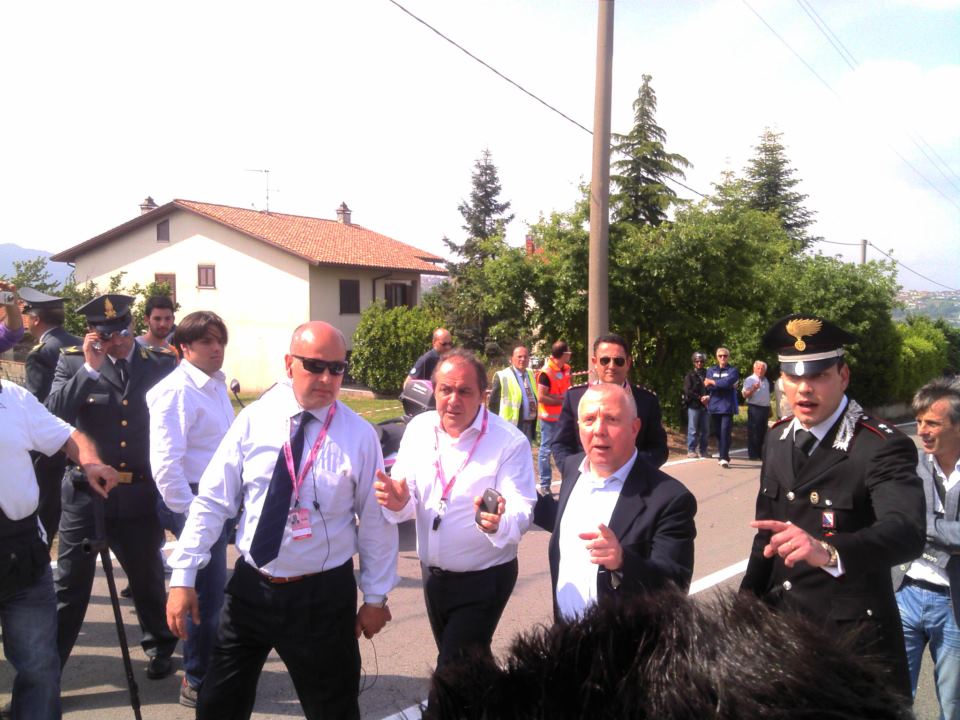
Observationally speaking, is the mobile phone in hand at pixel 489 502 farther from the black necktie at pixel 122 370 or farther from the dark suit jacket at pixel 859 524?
the black necktie at pixel 122 370

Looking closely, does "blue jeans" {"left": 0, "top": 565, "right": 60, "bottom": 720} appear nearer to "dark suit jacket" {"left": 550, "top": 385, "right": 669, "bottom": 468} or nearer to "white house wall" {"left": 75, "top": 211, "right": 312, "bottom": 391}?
"dark suit jacket" {"left": 550, "top": 385, "right": 669, "bottom": 468}

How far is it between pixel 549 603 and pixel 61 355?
390 centimetres

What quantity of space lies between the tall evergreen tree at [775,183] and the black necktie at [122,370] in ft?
159

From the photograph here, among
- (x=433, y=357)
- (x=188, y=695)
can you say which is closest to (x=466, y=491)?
(x=188, y=695)

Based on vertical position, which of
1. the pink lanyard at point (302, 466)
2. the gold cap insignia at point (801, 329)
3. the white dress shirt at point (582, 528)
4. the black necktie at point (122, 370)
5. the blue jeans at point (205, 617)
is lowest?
the blue jeans at point (205, 617)

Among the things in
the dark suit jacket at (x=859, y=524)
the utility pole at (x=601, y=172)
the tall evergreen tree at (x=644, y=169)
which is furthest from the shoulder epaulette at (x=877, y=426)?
the tall evergreen tree at (x=644, y=169)

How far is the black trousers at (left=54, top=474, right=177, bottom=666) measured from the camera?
4.23 meters

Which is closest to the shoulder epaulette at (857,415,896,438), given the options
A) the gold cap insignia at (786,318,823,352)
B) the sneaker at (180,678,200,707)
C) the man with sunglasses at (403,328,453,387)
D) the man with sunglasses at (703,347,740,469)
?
the gold cap insignia at (786,318,823,352)

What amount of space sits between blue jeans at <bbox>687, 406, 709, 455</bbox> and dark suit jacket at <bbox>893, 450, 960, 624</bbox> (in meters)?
10.0

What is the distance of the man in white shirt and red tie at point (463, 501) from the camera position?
3.24 meters

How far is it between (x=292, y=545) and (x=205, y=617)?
1587 mm

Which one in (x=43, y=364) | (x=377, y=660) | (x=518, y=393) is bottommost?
(x=377, y=660)

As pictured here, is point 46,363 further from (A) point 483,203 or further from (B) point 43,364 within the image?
(A) point 483,203

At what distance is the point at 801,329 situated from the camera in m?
2.82
